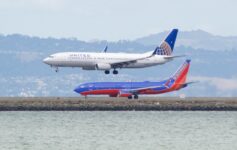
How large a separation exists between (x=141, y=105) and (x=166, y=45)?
1685 inches

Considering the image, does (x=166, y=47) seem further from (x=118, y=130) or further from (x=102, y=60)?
(x=118, y=130)

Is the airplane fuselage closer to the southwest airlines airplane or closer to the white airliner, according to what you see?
the white airliner

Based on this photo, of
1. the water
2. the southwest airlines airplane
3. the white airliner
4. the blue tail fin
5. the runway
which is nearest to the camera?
the water

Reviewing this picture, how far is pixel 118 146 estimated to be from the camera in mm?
102500

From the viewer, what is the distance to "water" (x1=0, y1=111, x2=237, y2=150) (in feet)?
341

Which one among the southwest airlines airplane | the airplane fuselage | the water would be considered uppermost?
the airplane fuselage

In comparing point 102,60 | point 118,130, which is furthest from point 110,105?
point 118,130

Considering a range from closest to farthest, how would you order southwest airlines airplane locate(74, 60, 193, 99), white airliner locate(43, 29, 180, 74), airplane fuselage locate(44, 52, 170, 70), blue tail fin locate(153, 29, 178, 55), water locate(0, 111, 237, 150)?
water locate(0, 111, 237, 150) → southwest airlines airplane locate(74, 60, 193, 99) → airplane fuselage locate(44, 52, 170, 70) → white airliner locate(43, 29, 180, 74) → blue tail fin locate(153, 29, 178, 55)

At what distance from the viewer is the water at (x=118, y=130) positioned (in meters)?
Result: 104

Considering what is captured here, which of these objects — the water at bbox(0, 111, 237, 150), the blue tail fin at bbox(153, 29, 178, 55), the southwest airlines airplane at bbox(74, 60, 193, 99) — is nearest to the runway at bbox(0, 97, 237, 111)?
the water at bbox(0, 111, 237, 150)

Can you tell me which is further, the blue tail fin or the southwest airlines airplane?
the blue tail fin

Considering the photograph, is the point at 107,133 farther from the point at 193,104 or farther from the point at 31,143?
the point at 193,104

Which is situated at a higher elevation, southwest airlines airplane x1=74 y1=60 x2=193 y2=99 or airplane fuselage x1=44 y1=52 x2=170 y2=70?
airplane fuselage x1=44 y1=52 x2=170 y2=70

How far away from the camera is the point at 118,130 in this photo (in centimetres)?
12075
